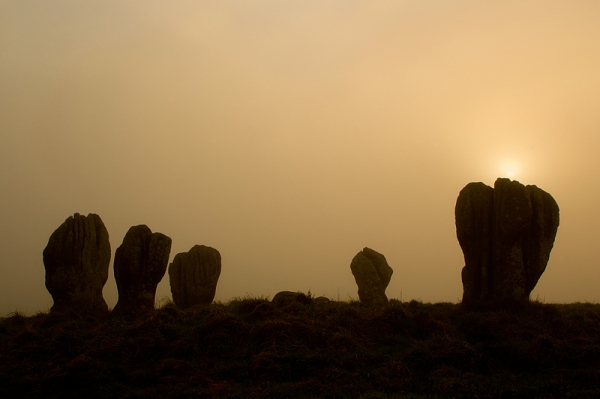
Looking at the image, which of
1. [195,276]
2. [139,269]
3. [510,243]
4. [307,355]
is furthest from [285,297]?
[510,243]

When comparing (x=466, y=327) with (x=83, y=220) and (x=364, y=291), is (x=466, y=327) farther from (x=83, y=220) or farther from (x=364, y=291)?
(x=83, y=220)

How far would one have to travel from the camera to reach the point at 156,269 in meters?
21.0

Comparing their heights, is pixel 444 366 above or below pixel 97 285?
below

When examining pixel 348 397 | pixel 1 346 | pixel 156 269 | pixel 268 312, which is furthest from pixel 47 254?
pixel 348 397

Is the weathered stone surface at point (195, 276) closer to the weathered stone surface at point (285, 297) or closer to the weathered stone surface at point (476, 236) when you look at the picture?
the weathered stone surface at point (285, 297)

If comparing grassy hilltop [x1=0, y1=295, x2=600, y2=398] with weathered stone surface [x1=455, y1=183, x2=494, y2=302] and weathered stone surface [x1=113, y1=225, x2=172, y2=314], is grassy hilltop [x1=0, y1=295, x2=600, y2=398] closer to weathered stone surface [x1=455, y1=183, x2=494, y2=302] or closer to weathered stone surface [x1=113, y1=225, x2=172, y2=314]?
weathered stone surface [x1=455, y1=183, x2=494, y2=302]

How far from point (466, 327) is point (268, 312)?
21.2 feet

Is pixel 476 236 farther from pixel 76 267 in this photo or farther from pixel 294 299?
pixel 76 267

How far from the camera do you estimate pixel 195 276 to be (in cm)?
2703

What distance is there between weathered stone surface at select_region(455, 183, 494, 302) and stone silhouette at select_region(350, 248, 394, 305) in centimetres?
790

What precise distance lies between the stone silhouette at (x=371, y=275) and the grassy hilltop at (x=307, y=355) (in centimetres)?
994

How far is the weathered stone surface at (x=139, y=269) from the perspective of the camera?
20.8 metres

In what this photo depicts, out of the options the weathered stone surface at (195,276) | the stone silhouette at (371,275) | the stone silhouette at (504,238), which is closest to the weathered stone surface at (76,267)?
the weathered stone surface at (195,276)

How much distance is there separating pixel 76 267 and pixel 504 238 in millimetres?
17311
